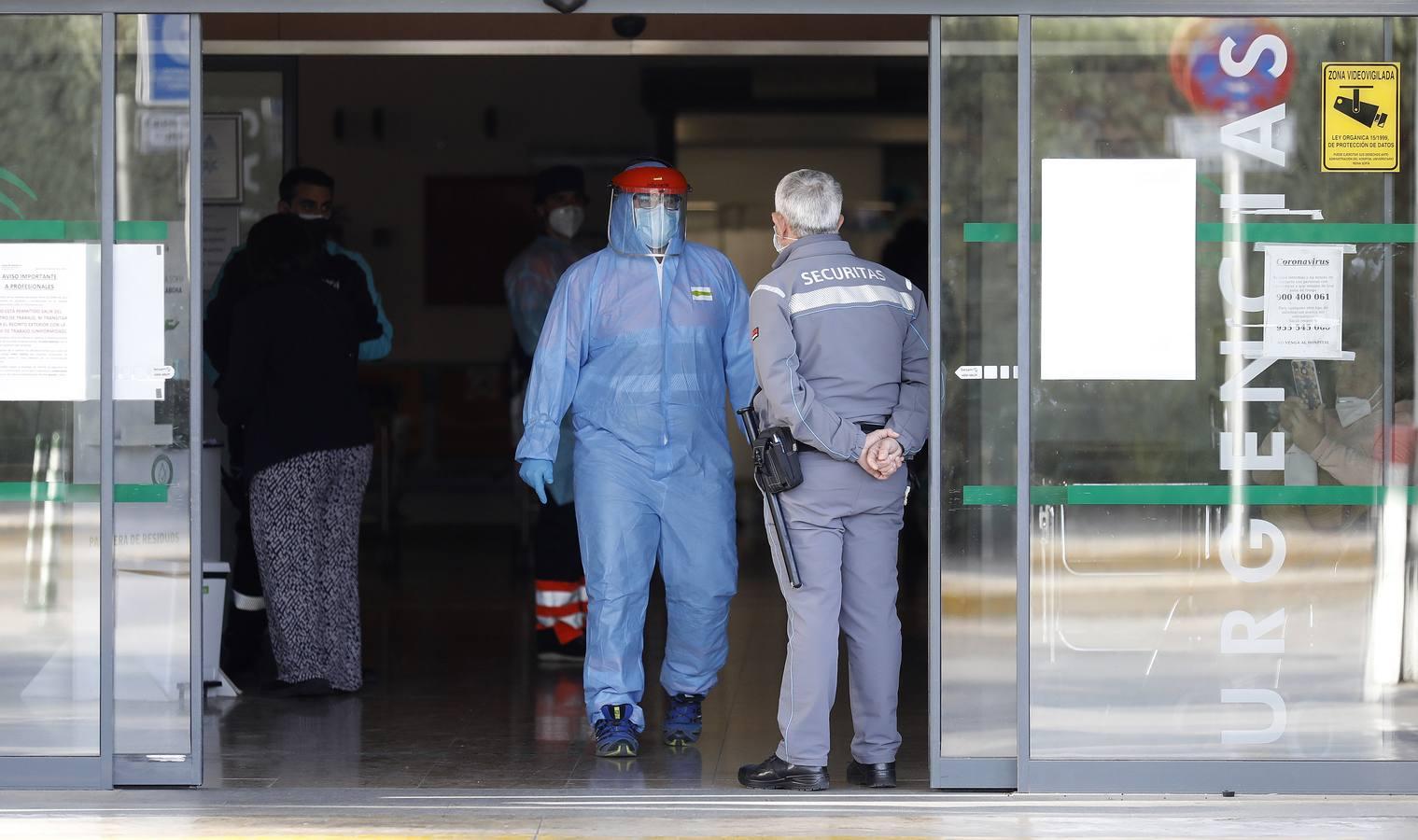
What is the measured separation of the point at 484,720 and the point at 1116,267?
252 cm

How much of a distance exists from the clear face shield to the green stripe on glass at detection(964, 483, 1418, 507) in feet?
4.01

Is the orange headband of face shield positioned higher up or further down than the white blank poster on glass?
higher up

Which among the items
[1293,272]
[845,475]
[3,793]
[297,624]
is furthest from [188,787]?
[1293,272]

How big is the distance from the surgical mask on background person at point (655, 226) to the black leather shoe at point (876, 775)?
1620mm

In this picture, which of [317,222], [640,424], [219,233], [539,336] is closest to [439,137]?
[219,233]

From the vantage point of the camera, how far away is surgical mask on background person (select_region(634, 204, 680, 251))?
5258 millimetres

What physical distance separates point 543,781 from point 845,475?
121 centimetres

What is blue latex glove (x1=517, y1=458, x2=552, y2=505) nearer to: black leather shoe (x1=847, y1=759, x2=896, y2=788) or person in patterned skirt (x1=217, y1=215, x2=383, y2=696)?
black leather shoe (x1=847, y1=759, x2=896, y2=788)

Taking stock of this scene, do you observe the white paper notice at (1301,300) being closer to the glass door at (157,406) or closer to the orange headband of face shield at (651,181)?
the orange headband of face shield at (651,181)

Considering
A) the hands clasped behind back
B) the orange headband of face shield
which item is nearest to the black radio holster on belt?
the hands clasped behind back

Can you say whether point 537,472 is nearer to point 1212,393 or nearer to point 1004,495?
point 1004,495

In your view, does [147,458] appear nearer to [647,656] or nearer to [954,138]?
[954,138]

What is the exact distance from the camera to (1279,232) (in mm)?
4727

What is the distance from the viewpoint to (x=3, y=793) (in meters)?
4.71
